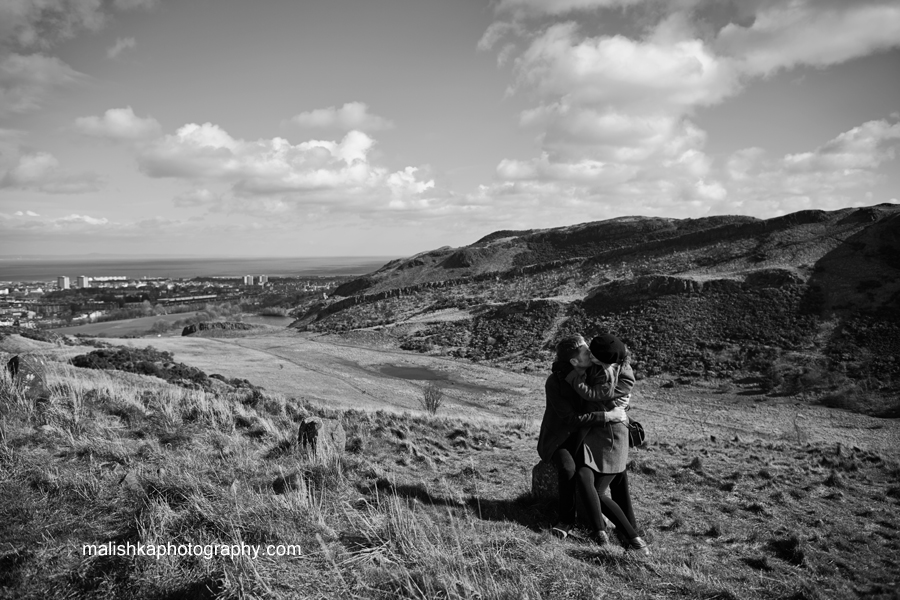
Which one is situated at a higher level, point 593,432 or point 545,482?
point 593,432

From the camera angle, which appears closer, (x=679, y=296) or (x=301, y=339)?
(x=679, y=296)

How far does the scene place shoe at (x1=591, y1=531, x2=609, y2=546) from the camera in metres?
4.39

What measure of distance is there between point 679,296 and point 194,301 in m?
114

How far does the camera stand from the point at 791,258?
125ft

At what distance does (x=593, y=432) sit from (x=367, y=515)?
7.64 ft

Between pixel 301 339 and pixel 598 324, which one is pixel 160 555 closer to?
pixel 598 324

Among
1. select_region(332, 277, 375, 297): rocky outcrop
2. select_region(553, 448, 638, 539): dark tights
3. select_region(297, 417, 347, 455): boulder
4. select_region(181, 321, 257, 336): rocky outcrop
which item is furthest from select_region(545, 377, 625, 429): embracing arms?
select_region(332, 277, 375, 297): rocky outcrop

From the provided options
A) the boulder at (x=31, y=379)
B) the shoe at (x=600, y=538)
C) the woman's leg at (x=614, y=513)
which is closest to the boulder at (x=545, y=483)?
the woman's leg at (x=614, y=513)

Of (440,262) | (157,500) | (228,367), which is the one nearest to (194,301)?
(440,262)

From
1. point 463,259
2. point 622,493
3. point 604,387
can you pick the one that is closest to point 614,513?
point 622,493

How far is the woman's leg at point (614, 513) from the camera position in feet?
14.7

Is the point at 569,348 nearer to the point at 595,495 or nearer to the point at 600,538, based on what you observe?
the point at 595,495

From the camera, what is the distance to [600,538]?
4.43 meters

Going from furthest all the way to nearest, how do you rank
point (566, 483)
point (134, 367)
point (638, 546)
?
point (134, 367) < point (566, 483) < point (638, 546)
